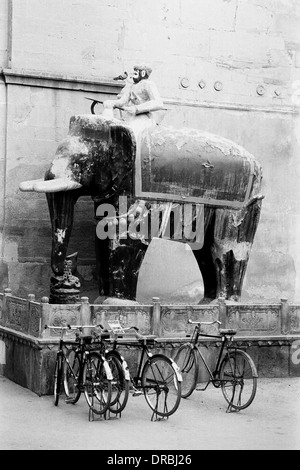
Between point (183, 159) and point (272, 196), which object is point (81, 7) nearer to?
point (183, 159)

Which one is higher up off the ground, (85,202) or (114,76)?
(114,76)

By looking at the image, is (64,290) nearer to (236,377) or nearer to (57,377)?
(57,377)

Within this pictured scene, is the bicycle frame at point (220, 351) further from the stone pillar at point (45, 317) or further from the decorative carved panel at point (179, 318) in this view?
the stone pillar at point (45, 317)

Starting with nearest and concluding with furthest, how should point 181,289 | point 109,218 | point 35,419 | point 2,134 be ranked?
point 35,419 → point 109,218 → point 2,134 → point 181,289

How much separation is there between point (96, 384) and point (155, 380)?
2.21 ft

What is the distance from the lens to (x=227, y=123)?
18172 mm

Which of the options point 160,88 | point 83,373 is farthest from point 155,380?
point 160,88

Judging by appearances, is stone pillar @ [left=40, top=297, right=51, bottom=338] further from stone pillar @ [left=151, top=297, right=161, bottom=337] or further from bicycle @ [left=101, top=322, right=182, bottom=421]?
stone pillar @ [left=151, top=297, right=161, bottom=337]

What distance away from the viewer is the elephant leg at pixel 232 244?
15.5 m

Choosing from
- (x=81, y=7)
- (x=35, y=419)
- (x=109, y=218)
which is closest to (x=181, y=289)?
(x=109, y=218)

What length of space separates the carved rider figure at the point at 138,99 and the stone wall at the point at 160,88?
5.46 ft

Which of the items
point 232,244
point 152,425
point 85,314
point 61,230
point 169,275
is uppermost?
point 61,230

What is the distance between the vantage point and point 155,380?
39.4 ft

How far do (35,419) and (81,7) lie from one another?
24.8ft
